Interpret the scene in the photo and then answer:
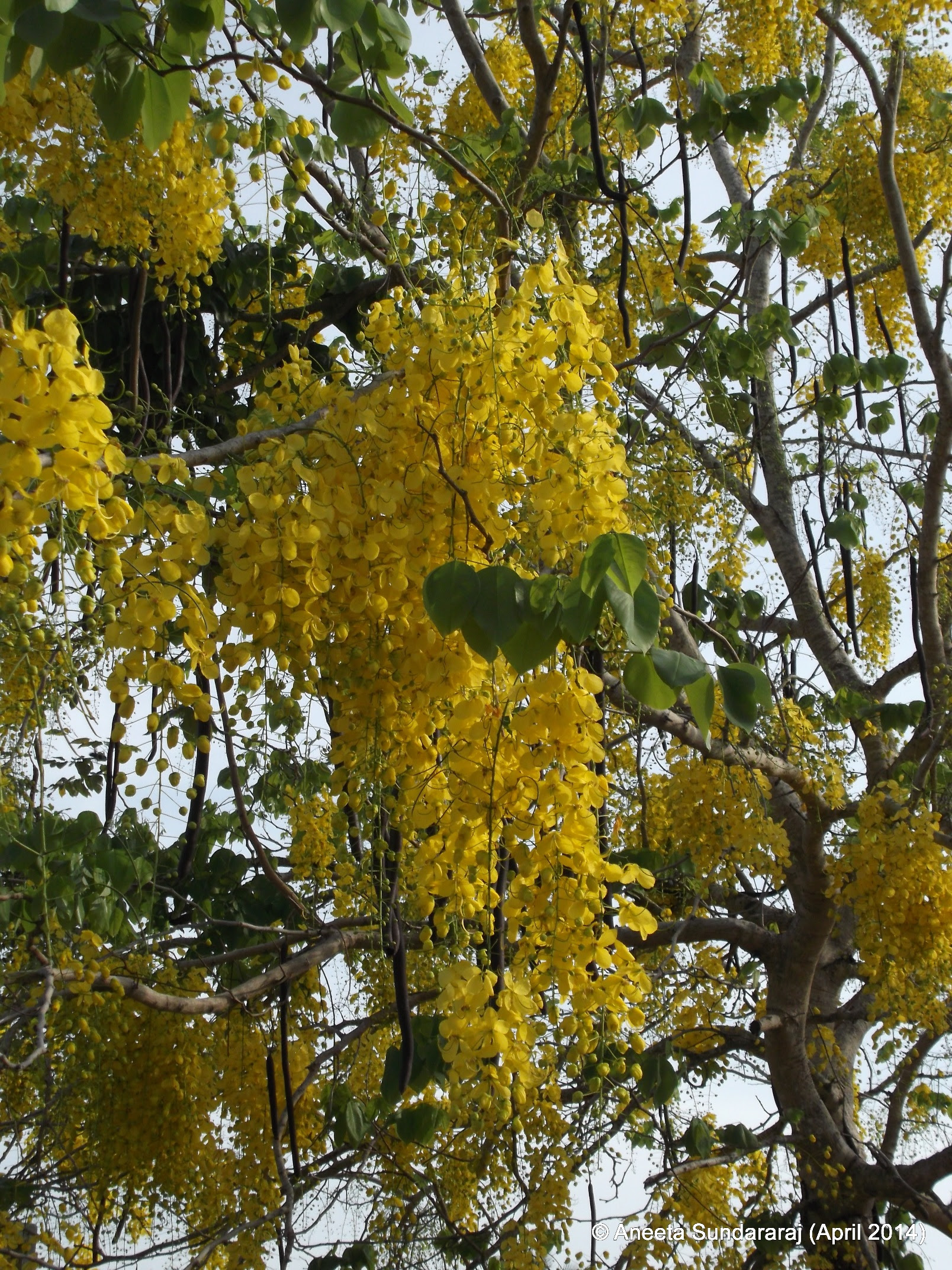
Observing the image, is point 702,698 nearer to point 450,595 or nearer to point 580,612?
point 580,612

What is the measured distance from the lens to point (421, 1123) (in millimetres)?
2617

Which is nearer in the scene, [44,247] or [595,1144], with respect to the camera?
[44,247]

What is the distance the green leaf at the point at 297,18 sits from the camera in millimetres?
1208

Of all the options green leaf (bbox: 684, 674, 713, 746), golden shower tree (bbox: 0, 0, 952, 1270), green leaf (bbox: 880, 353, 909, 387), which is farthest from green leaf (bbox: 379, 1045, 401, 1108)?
green leaf (bbox: 880, 353, 909, 387)

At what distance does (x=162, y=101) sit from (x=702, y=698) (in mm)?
1073

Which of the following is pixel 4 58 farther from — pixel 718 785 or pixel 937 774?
pixel 937 774

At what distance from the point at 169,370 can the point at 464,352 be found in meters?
1.81

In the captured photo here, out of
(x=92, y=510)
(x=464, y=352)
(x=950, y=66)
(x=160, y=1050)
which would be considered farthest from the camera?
(x=950, y=66)

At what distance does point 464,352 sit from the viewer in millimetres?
1289

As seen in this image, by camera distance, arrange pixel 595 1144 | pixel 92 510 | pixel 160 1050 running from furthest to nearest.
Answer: pixel 595 1144, pixel 160 1050, pixel 92 510

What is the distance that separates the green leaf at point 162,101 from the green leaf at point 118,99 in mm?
11

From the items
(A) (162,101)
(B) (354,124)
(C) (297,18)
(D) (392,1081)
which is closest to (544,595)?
(C) (297,18)

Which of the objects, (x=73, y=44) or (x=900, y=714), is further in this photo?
(x=900, y=714)

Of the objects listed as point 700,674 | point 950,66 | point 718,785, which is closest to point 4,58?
point 700,674
